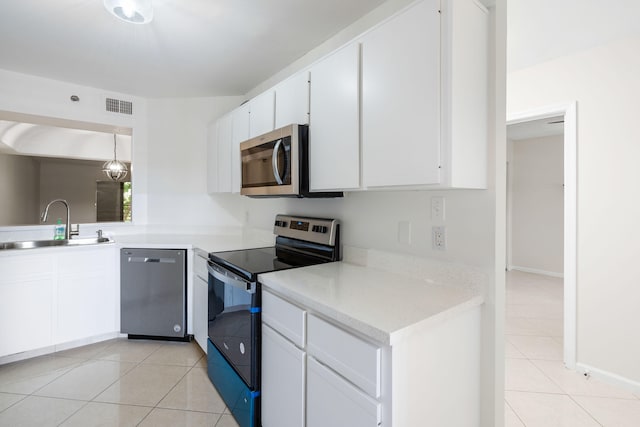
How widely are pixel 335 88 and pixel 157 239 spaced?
2363 millimetres

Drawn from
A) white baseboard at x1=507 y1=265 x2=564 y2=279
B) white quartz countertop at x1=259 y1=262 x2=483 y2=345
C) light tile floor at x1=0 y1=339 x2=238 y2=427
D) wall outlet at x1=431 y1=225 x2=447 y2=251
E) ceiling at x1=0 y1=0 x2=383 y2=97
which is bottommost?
light tile floor at x1=0 y1=339 x2=238 y2=427

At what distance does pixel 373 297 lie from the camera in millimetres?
1317

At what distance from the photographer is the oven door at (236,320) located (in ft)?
5.41

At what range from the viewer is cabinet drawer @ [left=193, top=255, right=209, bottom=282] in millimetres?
2482

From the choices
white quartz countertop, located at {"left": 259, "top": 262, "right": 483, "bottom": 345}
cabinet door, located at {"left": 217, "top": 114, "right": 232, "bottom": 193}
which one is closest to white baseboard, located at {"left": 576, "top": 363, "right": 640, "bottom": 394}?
white quartz countertop, located at {"left": 259, "top": 262, "right": 483, "bottom": 345}

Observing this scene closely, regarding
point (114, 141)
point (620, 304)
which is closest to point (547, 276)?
point (620, 304)

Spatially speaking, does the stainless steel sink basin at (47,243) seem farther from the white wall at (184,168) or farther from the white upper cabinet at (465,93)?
the white upper cabinet at (465,93)

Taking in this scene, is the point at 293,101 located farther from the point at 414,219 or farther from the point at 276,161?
the point at 414,219

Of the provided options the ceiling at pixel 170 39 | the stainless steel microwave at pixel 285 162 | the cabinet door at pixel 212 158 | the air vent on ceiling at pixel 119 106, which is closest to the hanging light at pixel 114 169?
the air vent on ceiling at pixel 119 106

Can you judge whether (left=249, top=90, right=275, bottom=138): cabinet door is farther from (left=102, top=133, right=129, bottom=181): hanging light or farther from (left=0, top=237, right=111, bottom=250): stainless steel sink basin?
(left=102, top=133, right=129, bottom=181): hanging light

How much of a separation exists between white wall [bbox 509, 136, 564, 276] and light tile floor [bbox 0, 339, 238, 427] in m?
5.75

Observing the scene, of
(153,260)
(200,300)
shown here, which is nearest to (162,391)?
(200,300)

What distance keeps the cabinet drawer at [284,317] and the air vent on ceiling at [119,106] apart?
2863mm

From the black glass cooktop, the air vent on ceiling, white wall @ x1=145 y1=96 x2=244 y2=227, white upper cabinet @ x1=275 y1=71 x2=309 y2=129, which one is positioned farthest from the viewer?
white wall @ x1=145 y1=96 x2=244 y2=227
